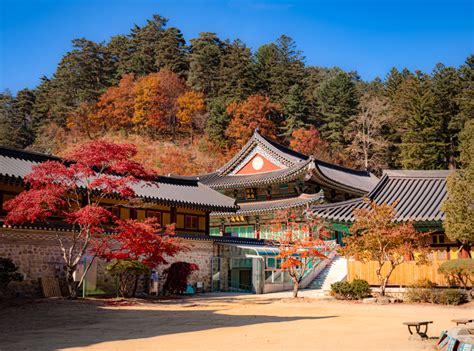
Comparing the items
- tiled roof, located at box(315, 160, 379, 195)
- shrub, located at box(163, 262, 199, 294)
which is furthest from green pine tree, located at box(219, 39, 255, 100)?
shrub, located at box(163, 262, 199, 294)

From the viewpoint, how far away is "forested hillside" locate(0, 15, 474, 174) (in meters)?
66.1

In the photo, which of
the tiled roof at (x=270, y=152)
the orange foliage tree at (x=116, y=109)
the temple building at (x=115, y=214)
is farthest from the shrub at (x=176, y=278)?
the orange foliage tree at (x=116, y=109)

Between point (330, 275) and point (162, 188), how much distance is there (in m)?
11.7

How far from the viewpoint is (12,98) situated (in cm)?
9456

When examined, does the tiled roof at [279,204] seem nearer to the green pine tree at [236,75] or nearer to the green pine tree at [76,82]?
the green pine tree at [236,75]

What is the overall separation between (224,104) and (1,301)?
56987mm

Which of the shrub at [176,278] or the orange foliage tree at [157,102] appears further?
the orange foliage tree at [157,102]

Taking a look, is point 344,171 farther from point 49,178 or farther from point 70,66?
point 70,66

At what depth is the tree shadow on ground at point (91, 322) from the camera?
44.2 ft

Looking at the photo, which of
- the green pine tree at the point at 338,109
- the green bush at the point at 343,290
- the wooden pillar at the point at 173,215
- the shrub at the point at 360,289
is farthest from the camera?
the green pine tree at the point at 338,109

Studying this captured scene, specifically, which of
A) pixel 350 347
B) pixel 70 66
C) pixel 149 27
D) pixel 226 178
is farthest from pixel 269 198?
pixel 149 27

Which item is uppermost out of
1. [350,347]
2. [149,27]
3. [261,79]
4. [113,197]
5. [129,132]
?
[149,27]

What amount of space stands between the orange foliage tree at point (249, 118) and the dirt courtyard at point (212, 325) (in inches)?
1882

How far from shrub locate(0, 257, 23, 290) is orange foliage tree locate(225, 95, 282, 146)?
4944 cm
